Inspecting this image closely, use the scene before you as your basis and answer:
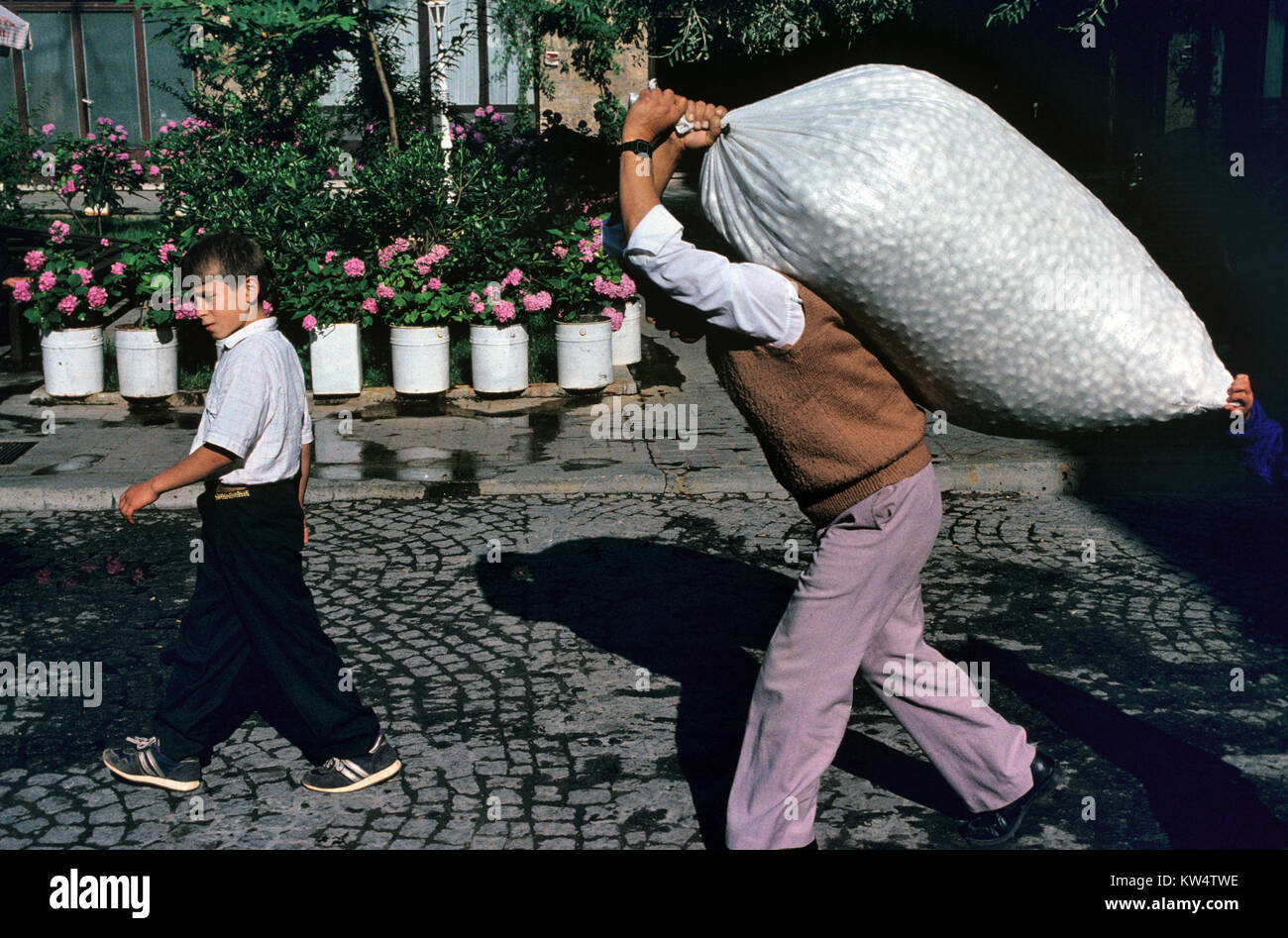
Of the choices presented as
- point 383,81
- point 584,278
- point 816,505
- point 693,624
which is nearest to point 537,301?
point 584,278

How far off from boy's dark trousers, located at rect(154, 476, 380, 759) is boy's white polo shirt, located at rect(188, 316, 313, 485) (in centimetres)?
7

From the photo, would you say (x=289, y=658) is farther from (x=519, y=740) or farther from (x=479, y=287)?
(x=479, y=287)

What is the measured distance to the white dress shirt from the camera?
3027 mm

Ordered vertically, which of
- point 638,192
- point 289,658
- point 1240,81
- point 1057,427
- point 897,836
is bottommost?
point 897,836

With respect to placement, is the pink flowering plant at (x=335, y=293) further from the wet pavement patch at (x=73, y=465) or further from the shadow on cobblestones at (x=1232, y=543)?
the shadow on cobblestones at (x=1232, y=543)

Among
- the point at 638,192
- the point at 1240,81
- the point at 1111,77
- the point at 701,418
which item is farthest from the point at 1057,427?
the point at 1111,77

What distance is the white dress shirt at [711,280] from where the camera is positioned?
9.93ft

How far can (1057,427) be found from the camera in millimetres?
3262

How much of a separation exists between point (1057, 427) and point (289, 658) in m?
2.27

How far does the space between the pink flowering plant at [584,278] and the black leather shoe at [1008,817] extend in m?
6.80

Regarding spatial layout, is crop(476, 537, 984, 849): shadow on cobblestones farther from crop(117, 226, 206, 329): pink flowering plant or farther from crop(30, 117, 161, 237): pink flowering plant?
crop(30, 117, 161, 237): pink flowering plant

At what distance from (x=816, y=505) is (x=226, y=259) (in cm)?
183

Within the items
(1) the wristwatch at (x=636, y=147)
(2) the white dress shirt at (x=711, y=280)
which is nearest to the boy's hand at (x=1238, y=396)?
(2) the white dress shirt at (x=711, y=280)

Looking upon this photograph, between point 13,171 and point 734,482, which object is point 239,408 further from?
point 13,171
